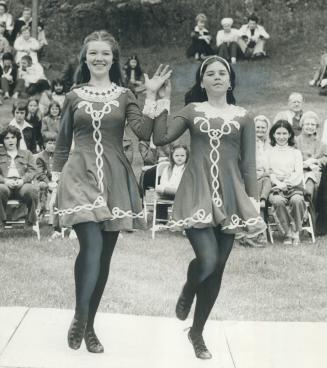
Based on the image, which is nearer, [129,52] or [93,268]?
[93,268]

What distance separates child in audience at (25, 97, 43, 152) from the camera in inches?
488

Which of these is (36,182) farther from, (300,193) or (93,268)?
(93,268)

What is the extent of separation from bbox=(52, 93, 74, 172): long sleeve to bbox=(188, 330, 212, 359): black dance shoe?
137cm

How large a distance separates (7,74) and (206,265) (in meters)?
12.6

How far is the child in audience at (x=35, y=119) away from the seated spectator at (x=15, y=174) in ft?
7.89

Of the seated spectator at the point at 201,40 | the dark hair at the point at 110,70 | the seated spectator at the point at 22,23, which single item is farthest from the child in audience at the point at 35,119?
the seated spectator at the point at 201,40

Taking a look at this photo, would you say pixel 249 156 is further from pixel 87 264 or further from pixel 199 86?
pixel 87 264

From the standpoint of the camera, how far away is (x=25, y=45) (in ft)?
59.8

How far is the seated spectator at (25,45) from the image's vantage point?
18031 millimetres

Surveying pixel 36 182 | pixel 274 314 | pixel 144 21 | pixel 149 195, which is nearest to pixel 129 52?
pixel 144 21

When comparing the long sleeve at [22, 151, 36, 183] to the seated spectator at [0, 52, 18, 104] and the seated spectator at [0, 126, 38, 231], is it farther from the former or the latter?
the seated spectator at [0, 52, 18, 104]

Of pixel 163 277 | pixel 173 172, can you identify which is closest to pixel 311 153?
pixel 173 172

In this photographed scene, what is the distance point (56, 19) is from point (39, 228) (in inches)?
569

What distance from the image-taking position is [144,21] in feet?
75.6
